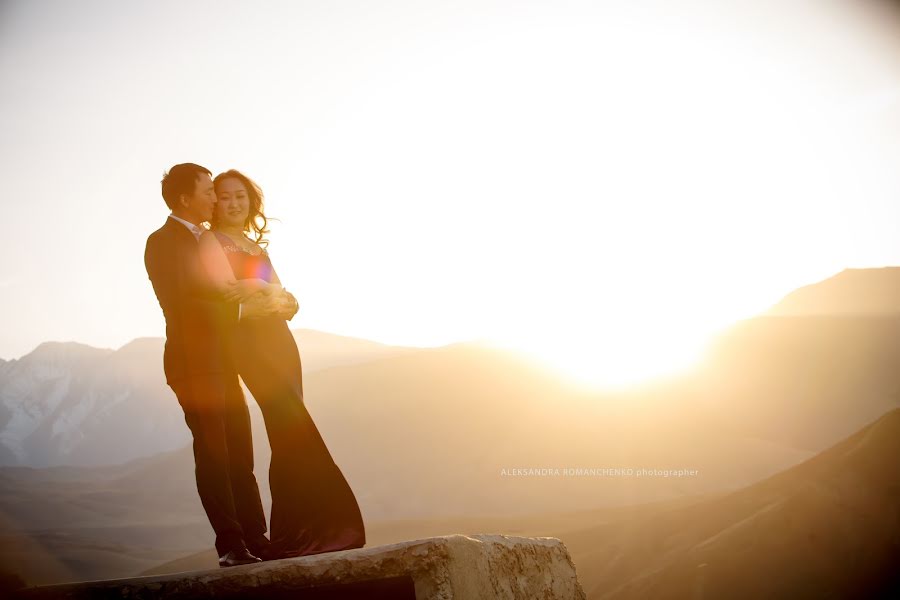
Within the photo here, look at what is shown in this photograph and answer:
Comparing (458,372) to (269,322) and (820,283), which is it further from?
(269,322)

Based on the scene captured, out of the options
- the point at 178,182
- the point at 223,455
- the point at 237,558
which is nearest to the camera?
the point at 237,558

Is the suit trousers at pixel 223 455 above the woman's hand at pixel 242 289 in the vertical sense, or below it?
below

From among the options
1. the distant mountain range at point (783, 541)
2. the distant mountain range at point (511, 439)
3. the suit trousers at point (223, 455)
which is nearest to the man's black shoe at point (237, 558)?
the suit trousers at point (223, 455)

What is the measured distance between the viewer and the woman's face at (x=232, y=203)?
143 inches

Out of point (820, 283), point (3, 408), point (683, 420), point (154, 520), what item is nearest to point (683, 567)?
point (683, 420)

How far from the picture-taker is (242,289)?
3.26 m

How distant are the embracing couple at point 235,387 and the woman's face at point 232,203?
0.14 meters

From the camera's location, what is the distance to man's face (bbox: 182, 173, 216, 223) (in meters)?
3.44

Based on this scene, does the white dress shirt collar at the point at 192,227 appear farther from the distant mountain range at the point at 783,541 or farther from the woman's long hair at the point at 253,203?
the distant mountain range at the point at 783,541

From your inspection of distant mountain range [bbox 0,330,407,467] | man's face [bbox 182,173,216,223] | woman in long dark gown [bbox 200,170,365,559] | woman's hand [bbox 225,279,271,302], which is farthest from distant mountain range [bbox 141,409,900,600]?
distant mountain range [bbox 0,330,407,467]

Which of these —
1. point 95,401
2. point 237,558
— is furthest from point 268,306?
point 95,401

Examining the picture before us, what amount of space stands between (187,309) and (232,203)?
2.19 ft

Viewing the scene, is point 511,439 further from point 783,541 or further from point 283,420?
point 283,420

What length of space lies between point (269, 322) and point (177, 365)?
0.44 meters
